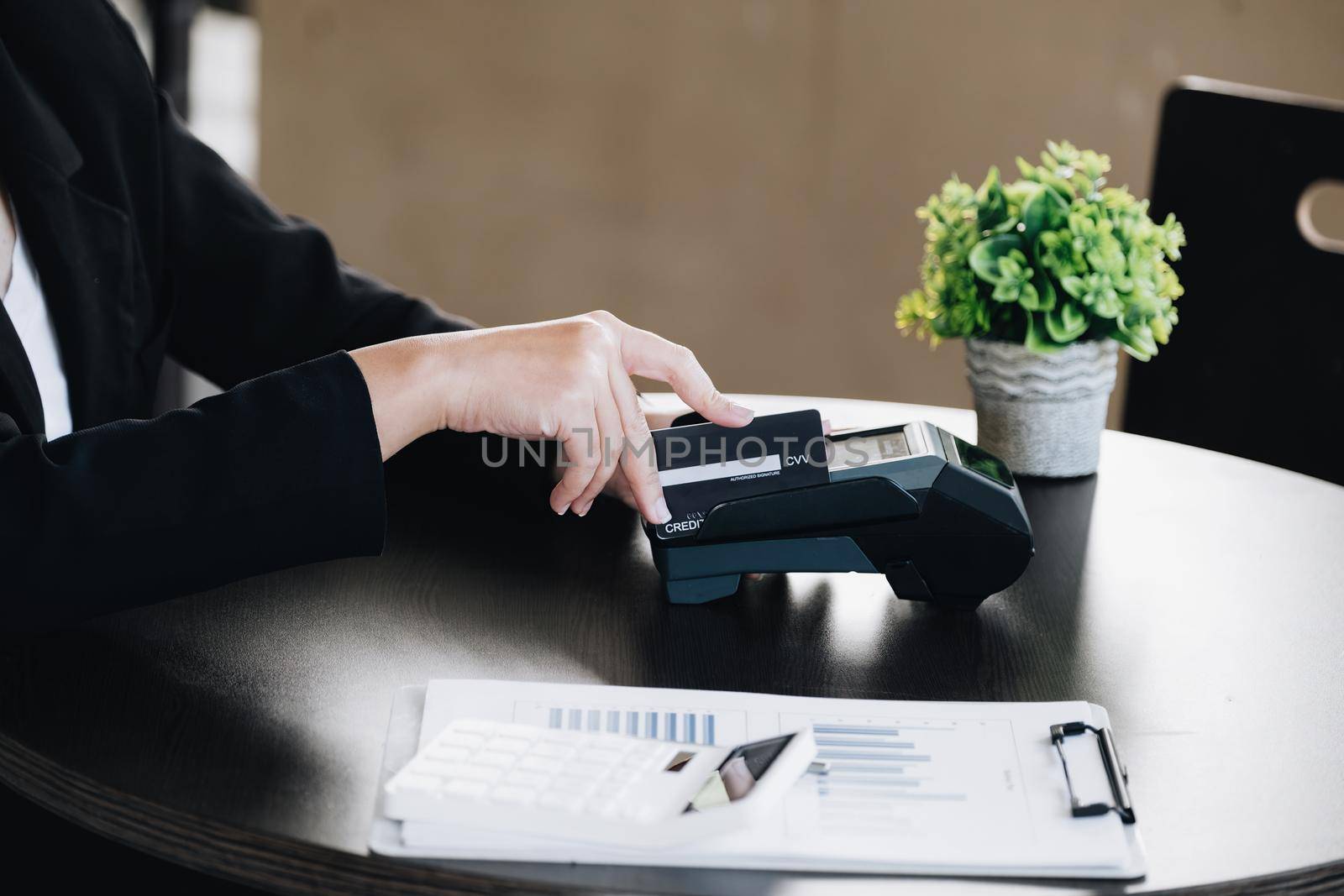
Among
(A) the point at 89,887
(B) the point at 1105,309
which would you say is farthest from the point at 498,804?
(B) the point at 1105,309

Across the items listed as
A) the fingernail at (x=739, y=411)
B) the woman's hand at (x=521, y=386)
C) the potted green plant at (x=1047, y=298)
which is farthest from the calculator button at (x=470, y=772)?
the potted green plant at (x=1047, y=298)

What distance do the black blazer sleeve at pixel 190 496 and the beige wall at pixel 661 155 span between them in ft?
7.73

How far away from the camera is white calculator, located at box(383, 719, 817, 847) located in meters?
0.60

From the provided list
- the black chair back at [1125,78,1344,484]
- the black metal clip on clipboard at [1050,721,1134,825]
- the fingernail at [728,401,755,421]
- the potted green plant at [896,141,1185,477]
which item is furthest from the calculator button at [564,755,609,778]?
the black chair back at [1125,78,1344,484]

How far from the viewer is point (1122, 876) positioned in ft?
1.99

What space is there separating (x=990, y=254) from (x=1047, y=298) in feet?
0.21

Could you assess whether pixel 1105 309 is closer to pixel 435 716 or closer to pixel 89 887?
pixel 435 716

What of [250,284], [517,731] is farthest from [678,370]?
[250,284]

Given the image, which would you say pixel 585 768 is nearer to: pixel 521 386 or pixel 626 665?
pixel 626 665

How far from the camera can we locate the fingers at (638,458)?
88 cm

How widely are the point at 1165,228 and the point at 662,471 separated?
551 mm

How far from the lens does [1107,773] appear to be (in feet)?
2.26

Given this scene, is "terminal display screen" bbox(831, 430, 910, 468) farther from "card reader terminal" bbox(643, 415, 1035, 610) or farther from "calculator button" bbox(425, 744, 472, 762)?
"calculator button" bbox(425, 744, 472, 762)

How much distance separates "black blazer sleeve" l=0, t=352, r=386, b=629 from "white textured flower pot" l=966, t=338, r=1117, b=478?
59 cm
